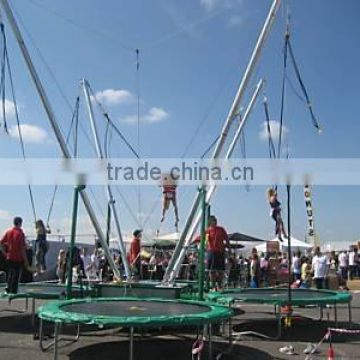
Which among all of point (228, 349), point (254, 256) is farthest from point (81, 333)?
point (254, 256)

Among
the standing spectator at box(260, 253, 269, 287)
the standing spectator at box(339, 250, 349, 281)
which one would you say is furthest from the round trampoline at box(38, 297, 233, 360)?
the standing spectator at box(339, 250, 349, 281)

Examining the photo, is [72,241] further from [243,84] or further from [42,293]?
[243,84]

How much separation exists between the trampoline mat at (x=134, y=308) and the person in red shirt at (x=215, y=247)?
2.12m

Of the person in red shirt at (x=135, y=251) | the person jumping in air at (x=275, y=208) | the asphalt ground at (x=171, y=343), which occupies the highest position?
the person jumping in air at (x=275, y=208)

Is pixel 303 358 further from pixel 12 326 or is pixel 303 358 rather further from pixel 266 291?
pixel 12 326

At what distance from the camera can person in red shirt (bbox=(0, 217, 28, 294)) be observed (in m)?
6.12

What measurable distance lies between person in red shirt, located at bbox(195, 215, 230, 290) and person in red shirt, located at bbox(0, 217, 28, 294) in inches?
92.7

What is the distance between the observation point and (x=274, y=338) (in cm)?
539

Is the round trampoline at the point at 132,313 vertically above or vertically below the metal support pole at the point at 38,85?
below

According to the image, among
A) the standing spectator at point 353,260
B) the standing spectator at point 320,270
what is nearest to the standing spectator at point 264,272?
the standing spectator at point 353,260

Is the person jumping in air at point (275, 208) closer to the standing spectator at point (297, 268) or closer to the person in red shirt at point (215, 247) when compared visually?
the person in red shirt at point (215, 247)

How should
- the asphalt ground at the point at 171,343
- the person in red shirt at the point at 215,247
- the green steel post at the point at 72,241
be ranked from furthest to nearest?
the person in red shirt at the point at 215,247
the green steel post at the point at 72,241
the asphalt ground at the point at 171,343

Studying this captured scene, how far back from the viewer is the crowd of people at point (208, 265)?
6.18 meters

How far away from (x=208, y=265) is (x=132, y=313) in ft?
10.7
